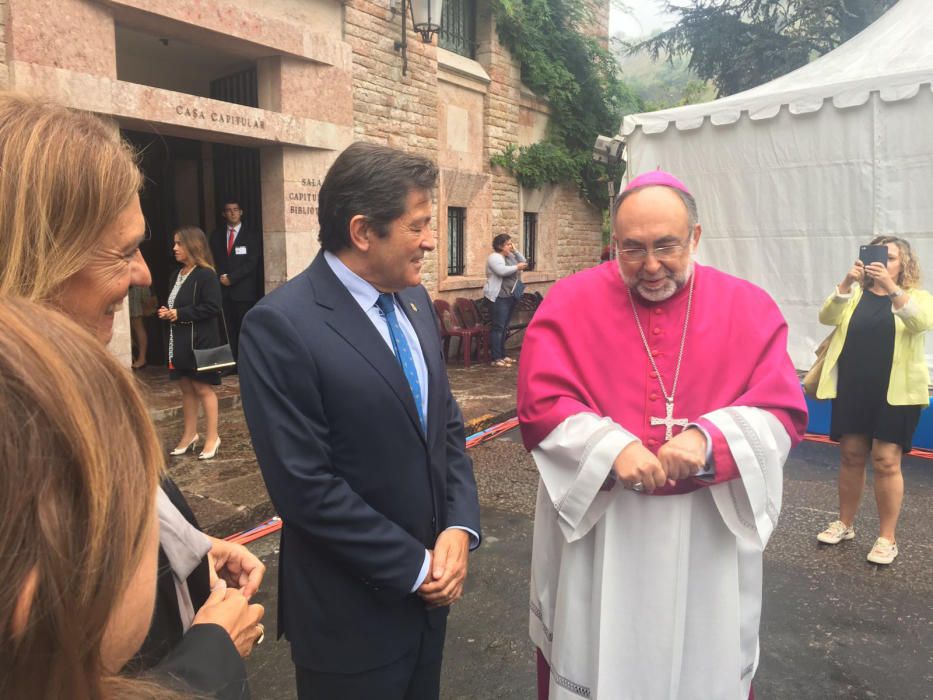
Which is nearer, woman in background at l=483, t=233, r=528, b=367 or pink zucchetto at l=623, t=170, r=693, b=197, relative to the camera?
pink zucchetto at l=623, t=170, r=693, b=197

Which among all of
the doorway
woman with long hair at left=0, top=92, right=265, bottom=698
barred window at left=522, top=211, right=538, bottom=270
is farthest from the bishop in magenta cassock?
barred window at left=522, top=211, right=538, bottom=270

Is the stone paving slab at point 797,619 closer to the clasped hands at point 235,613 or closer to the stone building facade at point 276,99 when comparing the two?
the clasped hands at point 235,613

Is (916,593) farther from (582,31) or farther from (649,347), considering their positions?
(582,31)

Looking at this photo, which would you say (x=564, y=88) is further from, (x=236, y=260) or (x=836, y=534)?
(x=836, y=534)

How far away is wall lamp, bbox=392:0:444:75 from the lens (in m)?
8.78

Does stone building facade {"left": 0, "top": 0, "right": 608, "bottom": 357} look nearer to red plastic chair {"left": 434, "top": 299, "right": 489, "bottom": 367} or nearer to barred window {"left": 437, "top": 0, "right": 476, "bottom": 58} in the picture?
barred window {"left": 437, "top": 0, "right": 476, "bottom": 58}

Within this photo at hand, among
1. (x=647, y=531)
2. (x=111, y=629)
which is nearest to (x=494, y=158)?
(x=647, y=531)

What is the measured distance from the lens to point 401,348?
6.44 feet

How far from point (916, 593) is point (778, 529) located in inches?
37.5

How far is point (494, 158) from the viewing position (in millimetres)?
11859

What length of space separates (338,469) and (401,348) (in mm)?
382

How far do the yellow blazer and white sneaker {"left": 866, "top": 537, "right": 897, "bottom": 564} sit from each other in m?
0.81

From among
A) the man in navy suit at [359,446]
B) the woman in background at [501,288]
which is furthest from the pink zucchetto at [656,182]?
the woman in background at [501,288]

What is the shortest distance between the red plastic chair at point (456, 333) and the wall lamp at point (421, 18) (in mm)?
3392
